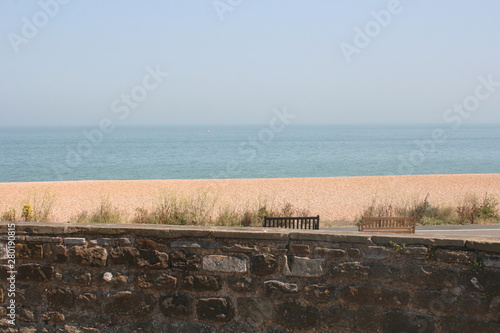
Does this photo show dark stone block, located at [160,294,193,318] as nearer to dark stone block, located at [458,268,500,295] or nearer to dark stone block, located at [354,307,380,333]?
dark stone block, located at [354,307,380,333]

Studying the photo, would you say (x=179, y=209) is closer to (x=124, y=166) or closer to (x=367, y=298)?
(x=367, y=298)

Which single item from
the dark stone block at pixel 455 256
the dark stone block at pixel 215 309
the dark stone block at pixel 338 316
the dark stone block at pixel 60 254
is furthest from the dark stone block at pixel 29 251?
the dark stone block at pixel 455 256

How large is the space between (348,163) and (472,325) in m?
58.5

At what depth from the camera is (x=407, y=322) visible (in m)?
3.54

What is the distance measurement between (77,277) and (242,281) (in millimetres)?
1217

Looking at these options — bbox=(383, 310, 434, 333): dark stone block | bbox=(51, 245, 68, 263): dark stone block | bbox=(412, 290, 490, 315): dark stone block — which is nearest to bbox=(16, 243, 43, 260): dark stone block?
bbox=(51, 245, 68, 263): dark stone block

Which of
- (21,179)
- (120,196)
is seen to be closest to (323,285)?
(120,196)

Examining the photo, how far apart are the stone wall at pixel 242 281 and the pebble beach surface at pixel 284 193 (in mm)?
13291

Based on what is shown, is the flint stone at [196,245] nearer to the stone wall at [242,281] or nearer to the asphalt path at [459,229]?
the stone wall at [242,281]

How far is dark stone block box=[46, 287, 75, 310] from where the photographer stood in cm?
393

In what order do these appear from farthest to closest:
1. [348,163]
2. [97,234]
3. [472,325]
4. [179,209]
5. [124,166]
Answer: [348,163] → [124,166] → [179,209] → [97,234] → [472,325]

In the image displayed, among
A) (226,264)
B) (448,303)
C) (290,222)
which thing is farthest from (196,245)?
Answer: (290,222)

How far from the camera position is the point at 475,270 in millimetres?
3424

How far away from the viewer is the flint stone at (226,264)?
148 inches
